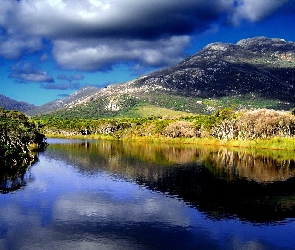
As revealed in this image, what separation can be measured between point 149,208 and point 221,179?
104ft

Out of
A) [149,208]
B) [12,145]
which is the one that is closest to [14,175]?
[12,145]

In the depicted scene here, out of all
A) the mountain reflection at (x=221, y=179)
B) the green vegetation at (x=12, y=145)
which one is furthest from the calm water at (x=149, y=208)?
the green vegetation at (x=12, y=145)

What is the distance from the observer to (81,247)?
3872 cm

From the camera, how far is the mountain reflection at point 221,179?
187ft

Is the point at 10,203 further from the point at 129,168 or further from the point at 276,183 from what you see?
the point at 276,183

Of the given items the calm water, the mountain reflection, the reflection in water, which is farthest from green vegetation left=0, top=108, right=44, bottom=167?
the mountain reflection

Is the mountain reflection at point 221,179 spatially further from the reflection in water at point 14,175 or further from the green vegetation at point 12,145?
the reflection in water at point 14,175

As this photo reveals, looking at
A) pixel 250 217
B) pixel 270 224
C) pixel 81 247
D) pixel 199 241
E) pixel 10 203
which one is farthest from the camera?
pixel 10 203

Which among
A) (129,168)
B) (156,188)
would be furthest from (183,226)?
(129,168)

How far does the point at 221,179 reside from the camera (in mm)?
82312

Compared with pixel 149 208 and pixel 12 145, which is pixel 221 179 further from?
pixel 12 145

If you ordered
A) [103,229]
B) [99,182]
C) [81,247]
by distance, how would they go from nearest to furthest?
[81,247]
[103,229]
[99,182]

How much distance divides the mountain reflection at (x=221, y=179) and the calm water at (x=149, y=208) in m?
0.20

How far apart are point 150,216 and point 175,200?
10.5 m
